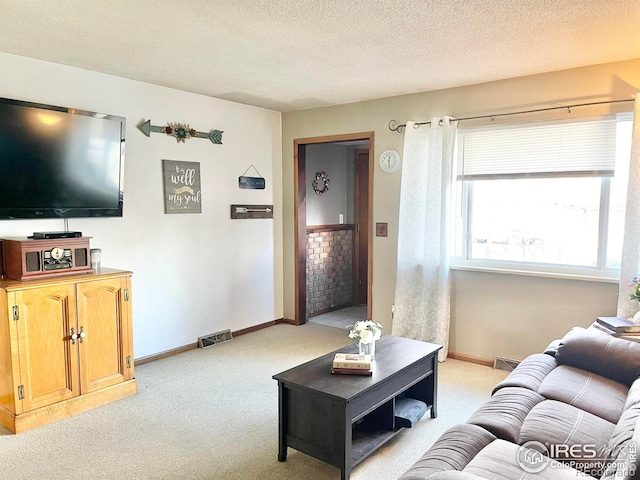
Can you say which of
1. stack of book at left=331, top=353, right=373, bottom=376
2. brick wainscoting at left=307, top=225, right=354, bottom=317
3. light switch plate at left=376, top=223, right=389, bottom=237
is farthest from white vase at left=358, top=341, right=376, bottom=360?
brick wainscoting at left=307, top=225, right=354, bottom=317

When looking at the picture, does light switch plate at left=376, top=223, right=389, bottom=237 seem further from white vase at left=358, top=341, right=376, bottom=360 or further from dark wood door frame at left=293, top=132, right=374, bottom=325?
white vase at left=358, top=341, right=376, bottom=360

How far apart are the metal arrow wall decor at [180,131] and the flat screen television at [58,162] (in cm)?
29

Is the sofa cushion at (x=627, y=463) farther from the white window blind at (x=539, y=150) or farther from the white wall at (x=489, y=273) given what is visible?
the white window blind at (x=539, y=150)

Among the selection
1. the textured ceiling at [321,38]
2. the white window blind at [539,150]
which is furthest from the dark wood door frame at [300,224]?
the white window blind at [539,150]

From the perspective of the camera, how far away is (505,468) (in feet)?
5.11

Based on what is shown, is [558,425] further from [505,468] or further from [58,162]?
[58,162]

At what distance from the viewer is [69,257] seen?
3.18m

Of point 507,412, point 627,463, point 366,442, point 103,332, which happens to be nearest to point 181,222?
point 103,332

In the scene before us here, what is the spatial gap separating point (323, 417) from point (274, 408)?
0.97 metres

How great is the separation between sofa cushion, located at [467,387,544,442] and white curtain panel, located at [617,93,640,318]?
1.55 m

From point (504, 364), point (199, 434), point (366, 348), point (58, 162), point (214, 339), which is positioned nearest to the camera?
point (366, 348)

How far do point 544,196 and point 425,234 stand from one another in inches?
40.0

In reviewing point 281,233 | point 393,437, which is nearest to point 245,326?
point 281,233

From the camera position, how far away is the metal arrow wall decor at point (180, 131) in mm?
3961
